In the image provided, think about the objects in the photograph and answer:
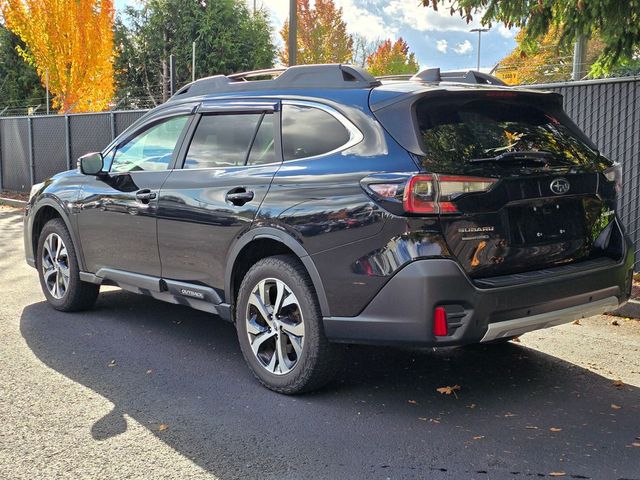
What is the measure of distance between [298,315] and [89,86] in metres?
23.6

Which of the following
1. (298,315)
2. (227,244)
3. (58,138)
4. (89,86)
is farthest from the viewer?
(89,86)

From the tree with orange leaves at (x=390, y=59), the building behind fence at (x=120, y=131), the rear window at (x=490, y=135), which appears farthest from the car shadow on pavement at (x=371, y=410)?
the tree with orange leaves at (x=390, y=59)

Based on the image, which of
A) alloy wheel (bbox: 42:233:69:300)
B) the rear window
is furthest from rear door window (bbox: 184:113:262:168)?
alloy wheel (bbox: 42:233:69:300)

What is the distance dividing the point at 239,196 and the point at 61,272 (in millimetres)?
2590

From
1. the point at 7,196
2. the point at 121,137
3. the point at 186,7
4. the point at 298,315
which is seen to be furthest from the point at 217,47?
the point at 298,315

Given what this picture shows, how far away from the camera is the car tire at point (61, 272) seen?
233 inches

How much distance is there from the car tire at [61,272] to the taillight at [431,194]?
3.53 meters

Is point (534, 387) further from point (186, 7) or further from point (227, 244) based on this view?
point (186, 7)

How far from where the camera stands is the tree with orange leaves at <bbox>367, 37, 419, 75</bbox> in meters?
74.6

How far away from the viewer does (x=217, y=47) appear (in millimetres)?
35844

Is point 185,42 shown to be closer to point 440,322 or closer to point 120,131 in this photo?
point 120,131

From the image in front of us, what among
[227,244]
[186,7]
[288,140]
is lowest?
[227,244]

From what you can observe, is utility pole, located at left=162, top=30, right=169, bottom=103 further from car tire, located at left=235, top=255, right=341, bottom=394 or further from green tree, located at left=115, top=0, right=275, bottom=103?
car tire, located at left=235, top=255, right=341, bottom=394

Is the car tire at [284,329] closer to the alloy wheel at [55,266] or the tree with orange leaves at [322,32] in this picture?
the alloy wheel at [55,266]
